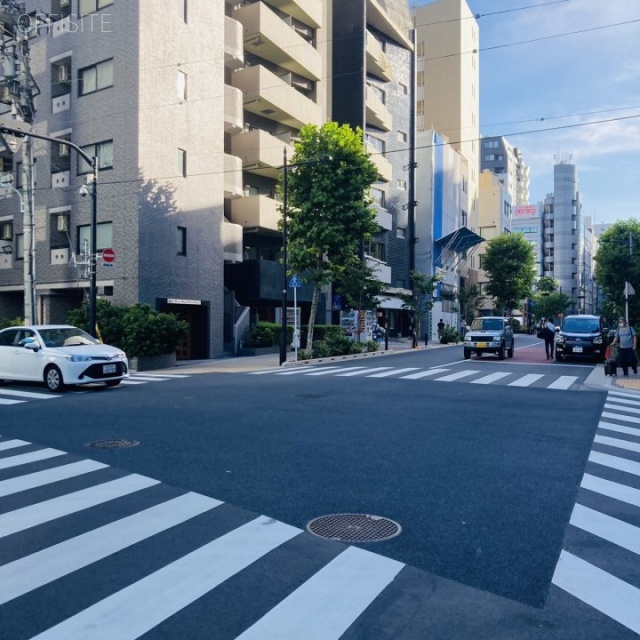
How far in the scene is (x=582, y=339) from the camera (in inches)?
925

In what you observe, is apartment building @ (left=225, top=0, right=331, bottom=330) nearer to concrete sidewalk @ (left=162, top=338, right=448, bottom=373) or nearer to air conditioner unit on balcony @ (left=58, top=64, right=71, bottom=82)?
concrete sidewalk @ (left=162, top=338, right=448, bottom=373)

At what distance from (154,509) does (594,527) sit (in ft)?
12.3

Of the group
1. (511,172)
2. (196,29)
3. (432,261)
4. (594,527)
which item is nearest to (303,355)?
(196,29)

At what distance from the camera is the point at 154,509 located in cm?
528

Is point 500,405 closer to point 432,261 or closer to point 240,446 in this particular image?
point 240,446

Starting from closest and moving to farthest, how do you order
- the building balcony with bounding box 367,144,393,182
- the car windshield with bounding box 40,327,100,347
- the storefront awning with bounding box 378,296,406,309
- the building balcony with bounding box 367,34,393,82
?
the car windshield with bounding box 40,327,100,347 → the building balcony with bounding box 367,34,393,82 → the building balcony with bounding box 367,144,393,182 → the storefront awning with bounding box 378,296,406,309

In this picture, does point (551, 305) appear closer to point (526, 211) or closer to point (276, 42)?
point (526, 211)

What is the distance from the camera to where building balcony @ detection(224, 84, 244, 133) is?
28.6 meters

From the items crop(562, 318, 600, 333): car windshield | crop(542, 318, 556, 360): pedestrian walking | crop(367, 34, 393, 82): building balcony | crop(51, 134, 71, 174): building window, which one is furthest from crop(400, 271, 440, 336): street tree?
crop(51, 134, 71, 174): building window

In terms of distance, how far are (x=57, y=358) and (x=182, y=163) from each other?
46.7 feet

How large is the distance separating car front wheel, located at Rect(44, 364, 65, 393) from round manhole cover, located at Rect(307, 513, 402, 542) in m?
10.9

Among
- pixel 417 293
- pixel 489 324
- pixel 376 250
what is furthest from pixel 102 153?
pixel 376 250

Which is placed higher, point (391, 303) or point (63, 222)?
point (63, 222)

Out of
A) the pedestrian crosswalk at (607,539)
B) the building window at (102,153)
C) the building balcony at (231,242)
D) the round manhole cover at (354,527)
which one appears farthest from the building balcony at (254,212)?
the round manhole cover at (354,527)
